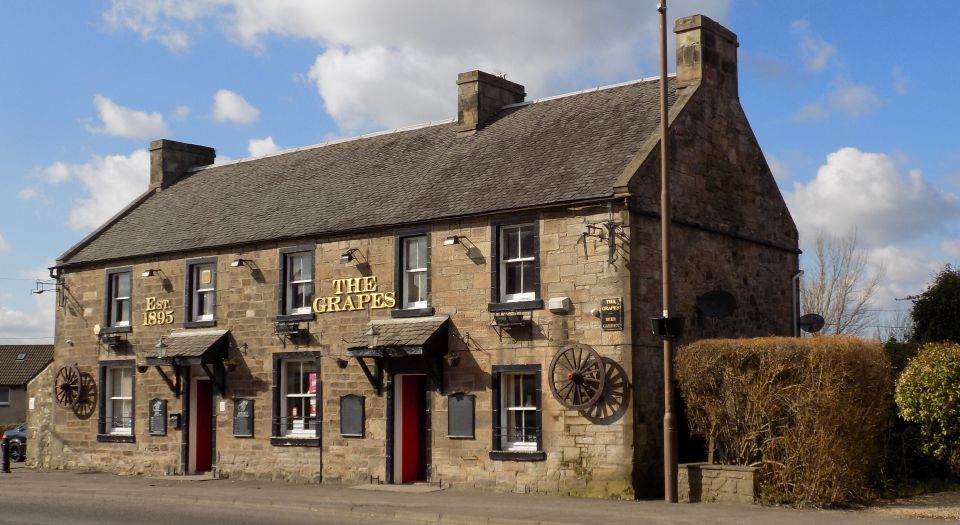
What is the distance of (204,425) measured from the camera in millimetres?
26609

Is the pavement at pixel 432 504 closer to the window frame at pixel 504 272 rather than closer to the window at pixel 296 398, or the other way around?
the window at pixel 296 398

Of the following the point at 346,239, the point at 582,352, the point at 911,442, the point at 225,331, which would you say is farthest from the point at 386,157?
the point at 911,442

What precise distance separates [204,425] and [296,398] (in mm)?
3635

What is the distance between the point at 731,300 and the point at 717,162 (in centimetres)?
340

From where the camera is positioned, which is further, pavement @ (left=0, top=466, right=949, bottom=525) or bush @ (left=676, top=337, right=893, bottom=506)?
bush @ (left=676, top=337, right=893, bottom=506)

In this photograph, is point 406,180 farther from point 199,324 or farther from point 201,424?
point 201,424

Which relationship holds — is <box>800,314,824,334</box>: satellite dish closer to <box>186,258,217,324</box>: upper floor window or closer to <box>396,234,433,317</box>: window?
<box>396,234,433,317</box>: window

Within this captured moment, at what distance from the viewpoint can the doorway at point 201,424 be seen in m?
26.3

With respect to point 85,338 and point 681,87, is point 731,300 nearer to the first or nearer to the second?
point 681,87

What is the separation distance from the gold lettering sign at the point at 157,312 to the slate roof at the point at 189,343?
0.62 meters

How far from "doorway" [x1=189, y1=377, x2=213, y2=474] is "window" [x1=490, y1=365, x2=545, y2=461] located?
877cm

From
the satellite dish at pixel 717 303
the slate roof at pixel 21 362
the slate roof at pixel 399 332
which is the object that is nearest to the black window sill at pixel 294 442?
the slate roof at pixel 399 332

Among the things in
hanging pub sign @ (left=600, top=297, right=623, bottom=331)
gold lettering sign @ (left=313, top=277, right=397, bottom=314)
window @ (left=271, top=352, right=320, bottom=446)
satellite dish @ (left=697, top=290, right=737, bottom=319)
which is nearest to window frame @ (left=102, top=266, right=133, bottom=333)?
window @ (left=271, top=352, right=320, bottom=446)

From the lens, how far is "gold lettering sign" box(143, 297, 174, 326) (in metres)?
26.7
